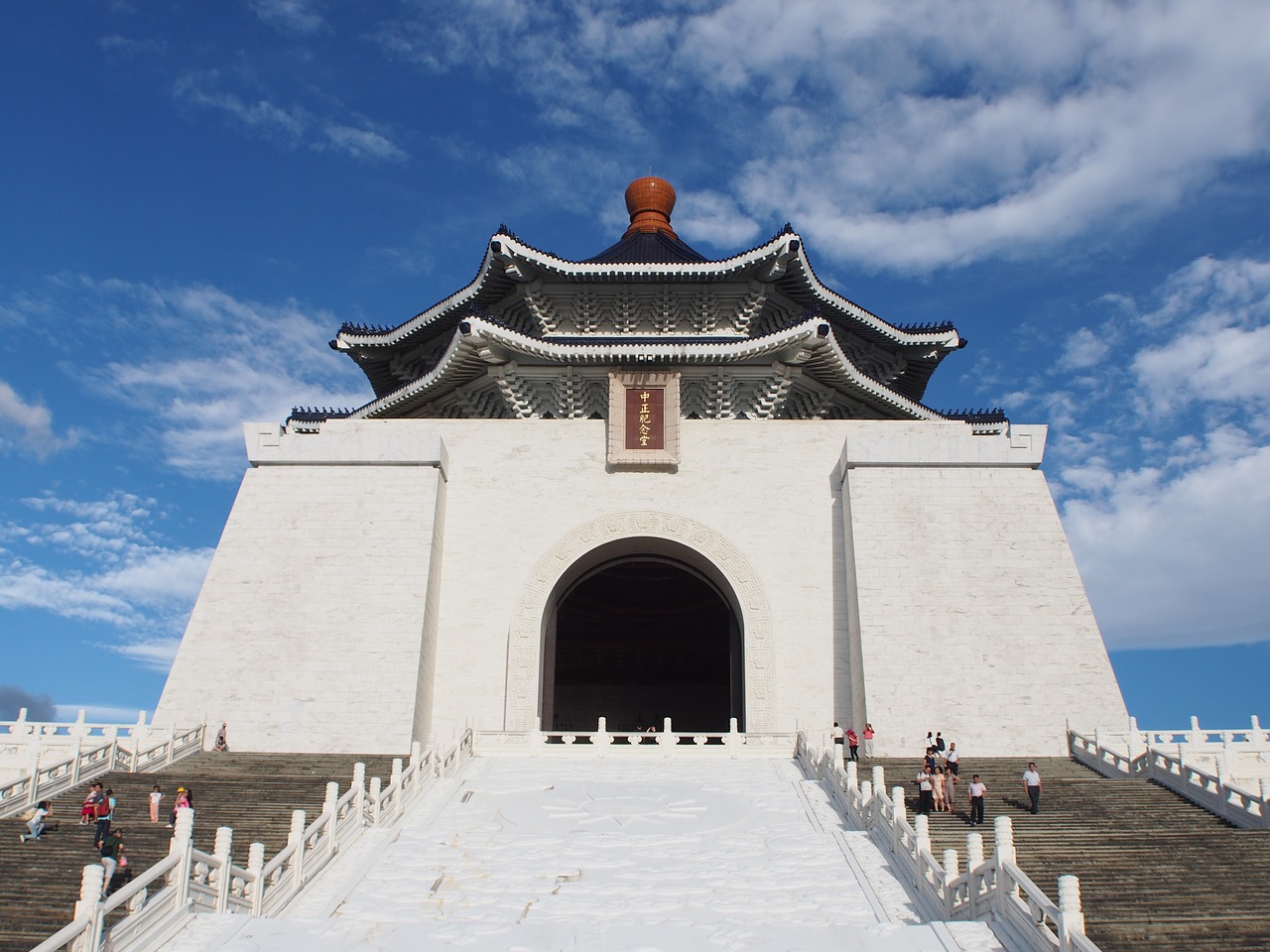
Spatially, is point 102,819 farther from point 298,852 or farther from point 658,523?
point 658,523

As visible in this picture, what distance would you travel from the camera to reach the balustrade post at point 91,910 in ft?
26.9

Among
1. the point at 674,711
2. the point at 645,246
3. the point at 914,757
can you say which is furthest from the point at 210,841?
the point at 674,711

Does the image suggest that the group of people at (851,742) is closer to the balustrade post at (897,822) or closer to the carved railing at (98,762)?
the balustrade post at (897,822)

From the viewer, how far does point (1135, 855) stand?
11.8 meters

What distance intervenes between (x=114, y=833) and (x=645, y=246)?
19.5m

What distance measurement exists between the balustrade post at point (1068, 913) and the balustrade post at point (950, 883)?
1.76 metres

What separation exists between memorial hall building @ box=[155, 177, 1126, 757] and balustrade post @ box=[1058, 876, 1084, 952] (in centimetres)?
1042

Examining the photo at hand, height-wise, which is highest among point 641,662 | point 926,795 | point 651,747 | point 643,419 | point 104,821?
point 643,419

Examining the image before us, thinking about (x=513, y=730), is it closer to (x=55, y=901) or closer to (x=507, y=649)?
(x=507, y=649)

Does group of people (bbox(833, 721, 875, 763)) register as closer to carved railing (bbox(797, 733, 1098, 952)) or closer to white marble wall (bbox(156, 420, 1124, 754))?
white marble wall (bbox(156, 420, 1124, 754))

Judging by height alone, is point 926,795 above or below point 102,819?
above

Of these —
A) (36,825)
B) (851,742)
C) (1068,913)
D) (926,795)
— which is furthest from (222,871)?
(851,742)

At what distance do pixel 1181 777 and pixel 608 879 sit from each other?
8.81 m

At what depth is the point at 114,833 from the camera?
11.3 metres
